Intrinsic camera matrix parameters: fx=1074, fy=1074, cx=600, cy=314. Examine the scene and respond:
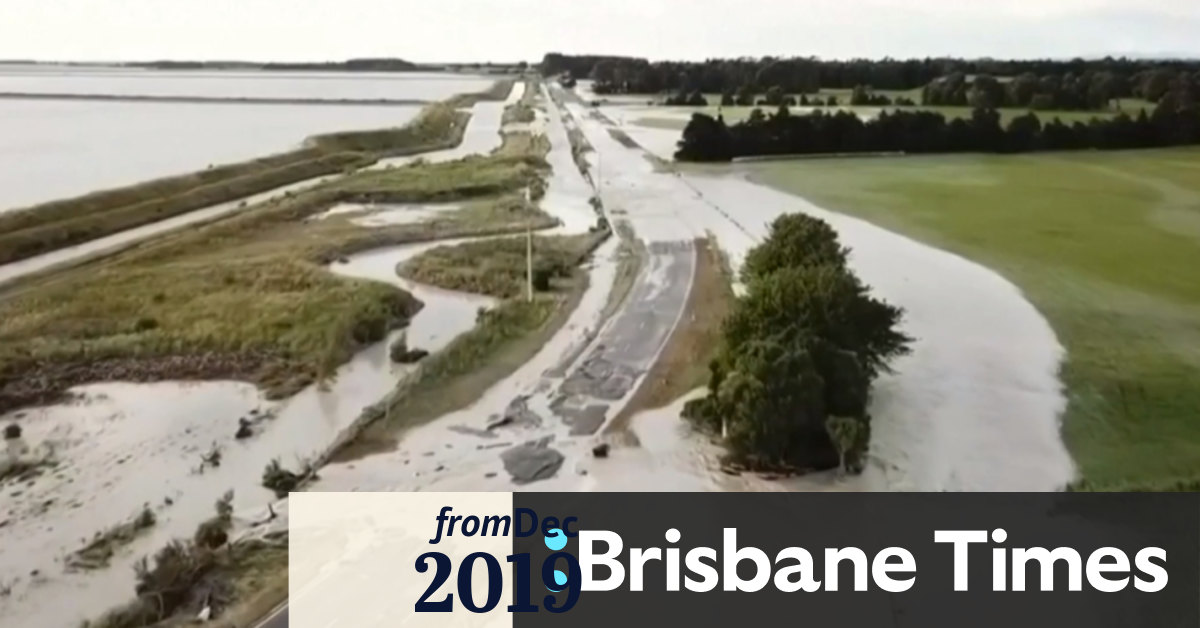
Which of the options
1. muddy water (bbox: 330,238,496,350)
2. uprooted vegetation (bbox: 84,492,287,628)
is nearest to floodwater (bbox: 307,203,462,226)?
muddy water (bbox: 330,238,496,350)

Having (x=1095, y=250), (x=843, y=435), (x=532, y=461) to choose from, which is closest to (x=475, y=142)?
(x=1095, y=250)

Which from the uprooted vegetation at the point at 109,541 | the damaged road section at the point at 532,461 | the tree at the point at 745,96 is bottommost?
the uprooted vegetation at the point at 109,541

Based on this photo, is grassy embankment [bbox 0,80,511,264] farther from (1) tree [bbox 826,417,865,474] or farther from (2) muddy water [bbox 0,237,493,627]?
(1) tree [bbox 826,417,865,474]

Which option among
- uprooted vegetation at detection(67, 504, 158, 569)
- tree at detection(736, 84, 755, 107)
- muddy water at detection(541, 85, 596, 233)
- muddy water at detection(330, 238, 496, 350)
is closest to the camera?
uprooted vegetation at detection(67, 504, 158, 569)

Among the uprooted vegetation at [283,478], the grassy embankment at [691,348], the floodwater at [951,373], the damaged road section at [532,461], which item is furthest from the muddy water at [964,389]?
the uprooted vegetation at [283,478]

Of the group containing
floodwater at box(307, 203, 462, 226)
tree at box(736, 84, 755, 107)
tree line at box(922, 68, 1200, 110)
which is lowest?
floodwater at box(307, 203, 462, 226)

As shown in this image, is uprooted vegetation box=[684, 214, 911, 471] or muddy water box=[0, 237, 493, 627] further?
uprooted vegetation box=[684, 214, 911, 471]

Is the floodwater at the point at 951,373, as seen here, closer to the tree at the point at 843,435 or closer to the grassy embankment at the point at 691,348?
the tree at the point at 843,435
